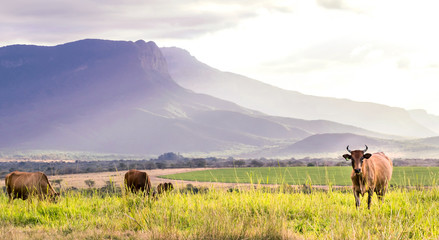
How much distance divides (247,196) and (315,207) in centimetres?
198

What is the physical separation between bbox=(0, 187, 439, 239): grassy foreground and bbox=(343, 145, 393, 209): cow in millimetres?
650

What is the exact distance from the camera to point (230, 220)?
10227 mm

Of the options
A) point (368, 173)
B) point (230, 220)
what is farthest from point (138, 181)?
point (230, 220)

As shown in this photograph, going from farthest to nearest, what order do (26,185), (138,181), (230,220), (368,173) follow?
1. (138,181)
2. (26,185)
3. (368,173)
4. (230,220)

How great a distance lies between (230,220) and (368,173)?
18.6 feet

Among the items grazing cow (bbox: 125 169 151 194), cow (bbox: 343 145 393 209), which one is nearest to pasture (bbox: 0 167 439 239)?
cow (bbox: 343 145 393 209)

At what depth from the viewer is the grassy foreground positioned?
9656 mm

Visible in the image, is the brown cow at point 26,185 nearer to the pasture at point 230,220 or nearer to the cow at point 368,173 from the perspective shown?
the pasture at point 230,220

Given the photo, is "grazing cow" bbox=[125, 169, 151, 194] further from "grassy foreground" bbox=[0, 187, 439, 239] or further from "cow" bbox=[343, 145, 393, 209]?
"cow" bbox=[343, 145, 393, 209]

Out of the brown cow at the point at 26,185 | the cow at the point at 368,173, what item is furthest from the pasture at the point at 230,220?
the brown cow at the point at 26,185

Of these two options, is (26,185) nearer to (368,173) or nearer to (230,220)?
(230,220)

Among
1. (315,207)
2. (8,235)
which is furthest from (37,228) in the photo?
(315,207)

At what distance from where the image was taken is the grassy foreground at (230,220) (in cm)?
966

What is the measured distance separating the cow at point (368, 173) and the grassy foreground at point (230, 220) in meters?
0.65
